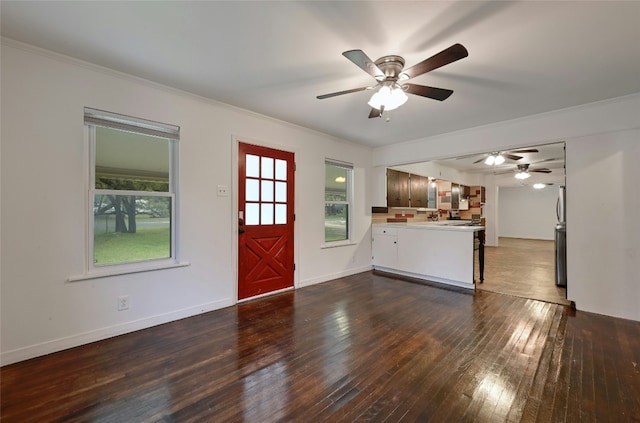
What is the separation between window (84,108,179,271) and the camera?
2.53 metres

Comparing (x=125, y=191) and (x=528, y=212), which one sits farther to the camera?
(x=528, y=212)

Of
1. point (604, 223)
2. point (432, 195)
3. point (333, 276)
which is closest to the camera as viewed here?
point (604, 223)

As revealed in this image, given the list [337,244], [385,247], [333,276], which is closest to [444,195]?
[385,247]

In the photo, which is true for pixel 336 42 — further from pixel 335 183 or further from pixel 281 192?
pixel 335 183

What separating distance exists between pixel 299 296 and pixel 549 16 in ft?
11.9

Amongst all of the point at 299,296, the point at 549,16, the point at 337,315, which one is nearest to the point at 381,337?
the point at 337,315

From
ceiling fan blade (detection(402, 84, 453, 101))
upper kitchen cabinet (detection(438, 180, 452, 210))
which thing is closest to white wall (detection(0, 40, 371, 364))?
ceiling fan blade (detection(402, 84, 453, 101))

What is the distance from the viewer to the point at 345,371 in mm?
1992

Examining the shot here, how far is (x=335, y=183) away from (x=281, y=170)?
4.17 feet

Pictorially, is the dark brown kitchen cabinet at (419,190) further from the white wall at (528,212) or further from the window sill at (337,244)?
the white wall at (528,212)

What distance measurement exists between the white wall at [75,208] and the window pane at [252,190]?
0.28 meters

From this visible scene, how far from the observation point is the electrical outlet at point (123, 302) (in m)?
2.57

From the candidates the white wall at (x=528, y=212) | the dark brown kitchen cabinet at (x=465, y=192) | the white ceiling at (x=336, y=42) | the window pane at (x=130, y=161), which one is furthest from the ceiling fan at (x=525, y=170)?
the window pane at (x=130, y=161)

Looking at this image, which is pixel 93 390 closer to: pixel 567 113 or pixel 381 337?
pixel 381 337
